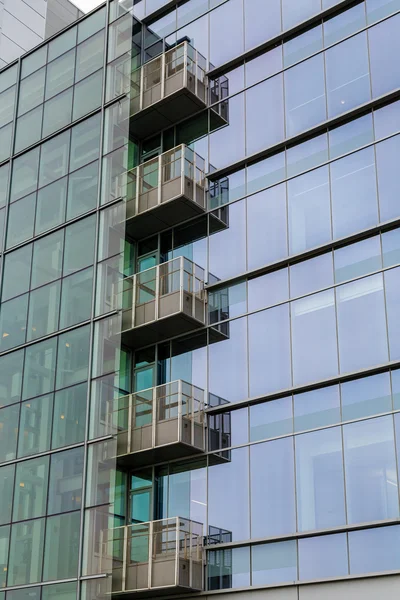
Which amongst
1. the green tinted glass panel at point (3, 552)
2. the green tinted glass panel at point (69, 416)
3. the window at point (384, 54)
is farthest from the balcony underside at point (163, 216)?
the green tinted glass panel at point (3, 552)

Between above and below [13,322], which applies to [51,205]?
above

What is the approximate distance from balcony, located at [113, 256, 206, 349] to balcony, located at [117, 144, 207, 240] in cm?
188

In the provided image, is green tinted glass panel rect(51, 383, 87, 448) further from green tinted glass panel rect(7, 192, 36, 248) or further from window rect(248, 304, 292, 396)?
green tinted glass panel rect(7, 192, 36, 248)

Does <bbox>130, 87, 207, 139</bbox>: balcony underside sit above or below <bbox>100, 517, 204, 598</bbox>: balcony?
above

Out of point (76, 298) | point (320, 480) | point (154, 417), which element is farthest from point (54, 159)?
point (320, 480)

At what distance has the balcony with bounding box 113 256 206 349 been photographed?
25.8 metres

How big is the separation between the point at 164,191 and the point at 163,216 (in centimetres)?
84

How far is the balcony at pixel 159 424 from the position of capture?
956 inches

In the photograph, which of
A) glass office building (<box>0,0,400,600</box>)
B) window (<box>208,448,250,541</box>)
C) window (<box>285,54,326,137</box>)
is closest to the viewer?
glass office building (<box>0,0,400,600</box>)

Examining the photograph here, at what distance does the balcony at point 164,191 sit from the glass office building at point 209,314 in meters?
0.08

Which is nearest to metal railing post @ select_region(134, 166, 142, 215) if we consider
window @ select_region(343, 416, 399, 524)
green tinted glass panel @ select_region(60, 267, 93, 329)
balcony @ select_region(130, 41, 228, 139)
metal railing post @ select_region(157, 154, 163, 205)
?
metal railing post @ select_region(157, 154, 163, 205)

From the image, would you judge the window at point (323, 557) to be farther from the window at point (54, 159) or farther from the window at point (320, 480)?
the window at point (54, 159)

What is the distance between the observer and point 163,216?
27828 millimetres

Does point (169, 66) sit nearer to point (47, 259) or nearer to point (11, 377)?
point (47, 259)
